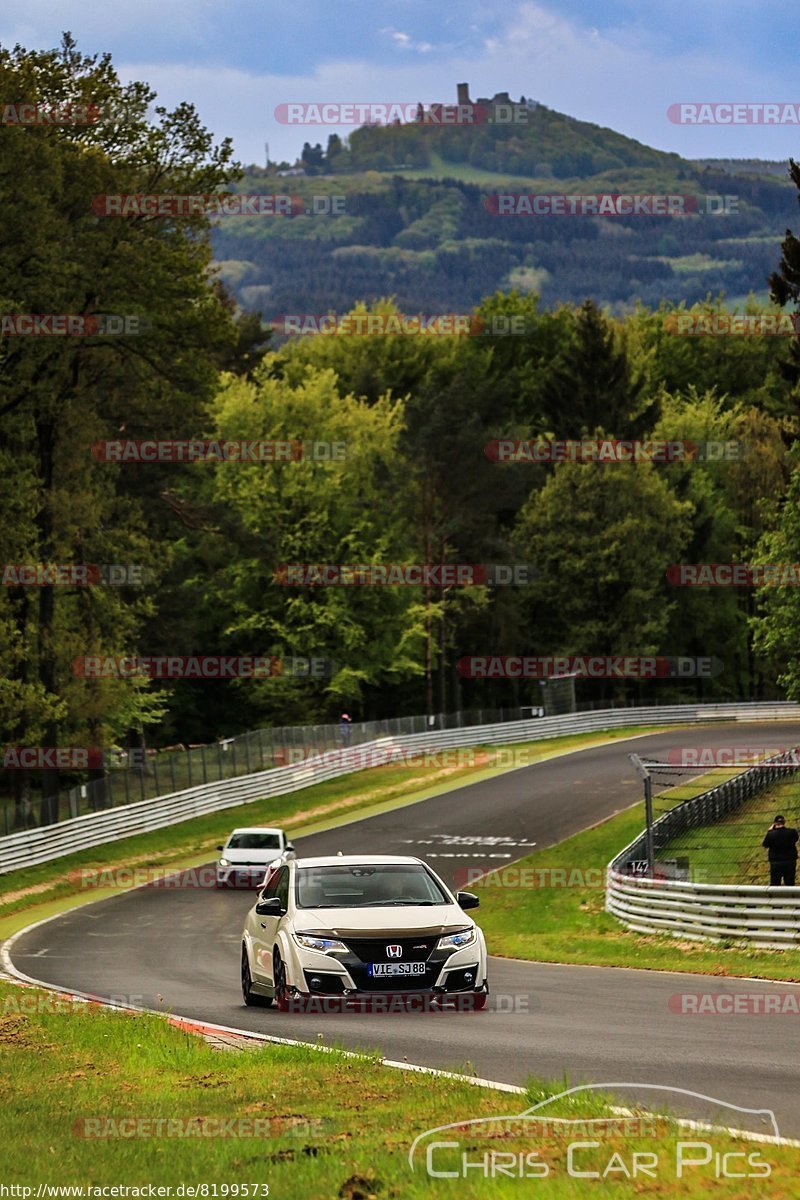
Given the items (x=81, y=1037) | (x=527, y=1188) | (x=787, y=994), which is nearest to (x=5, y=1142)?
(x=527, y=1188)

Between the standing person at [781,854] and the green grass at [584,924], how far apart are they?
1.64 meters

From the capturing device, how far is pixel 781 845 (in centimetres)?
2545

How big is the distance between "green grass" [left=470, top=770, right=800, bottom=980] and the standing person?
1.64 m

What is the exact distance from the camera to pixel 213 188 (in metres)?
49.6

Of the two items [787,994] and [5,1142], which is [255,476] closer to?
[787,994]

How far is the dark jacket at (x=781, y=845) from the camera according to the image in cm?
2544

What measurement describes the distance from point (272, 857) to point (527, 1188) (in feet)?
106

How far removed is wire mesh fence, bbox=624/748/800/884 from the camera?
31.2 meters
